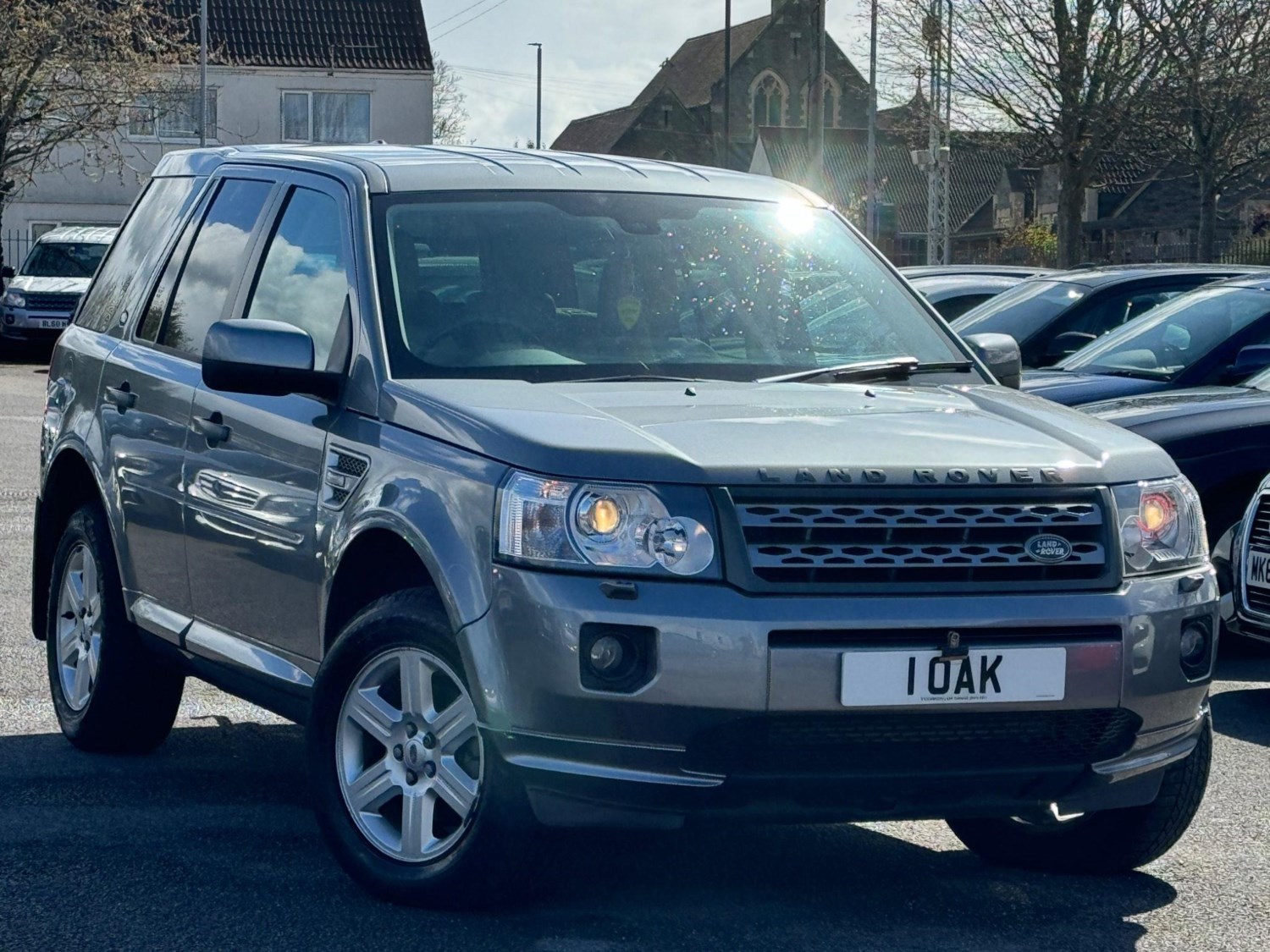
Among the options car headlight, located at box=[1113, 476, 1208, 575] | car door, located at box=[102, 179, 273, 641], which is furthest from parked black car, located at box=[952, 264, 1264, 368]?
car headlight, located at box=[1113, 476, 1208, 575]

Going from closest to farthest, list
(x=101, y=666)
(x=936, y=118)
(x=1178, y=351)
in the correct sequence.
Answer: (x=101, y=666) → (x=1178, y=351) → (x=936, y=118)

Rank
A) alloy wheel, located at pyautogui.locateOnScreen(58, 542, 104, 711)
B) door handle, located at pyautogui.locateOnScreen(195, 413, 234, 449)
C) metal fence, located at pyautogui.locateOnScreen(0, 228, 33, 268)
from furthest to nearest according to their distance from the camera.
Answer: metal fence, located at pyautogui.locateOnScreen(0, 228, 33, 268)
alloy wheel, located at pyautogui.locateOnScreen(58, 542, 104, 711)
door handle, located at pyautogui.locateOnScreen(195, 413, 234, 449)

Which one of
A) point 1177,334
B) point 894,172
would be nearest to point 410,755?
point 1177,334

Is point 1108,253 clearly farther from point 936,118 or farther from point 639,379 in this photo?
point 639,379

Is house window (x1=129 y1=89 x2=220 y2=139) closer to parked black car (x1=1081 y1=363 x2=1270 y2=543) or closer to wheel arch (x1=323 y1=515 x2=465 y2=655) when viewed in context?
parked black car (x1=1081 y1=363 x2=1270 y2=543)

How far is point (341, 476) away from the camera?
5043 mm

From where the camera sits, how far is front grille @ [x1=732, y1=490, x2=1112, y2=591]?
4270mm

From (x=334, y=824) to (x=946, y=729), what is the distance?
4.82ft

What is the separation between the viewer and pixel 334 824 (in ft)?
15.9

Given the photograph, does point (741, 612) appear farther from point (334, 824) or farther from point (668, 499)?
point (334, 824)

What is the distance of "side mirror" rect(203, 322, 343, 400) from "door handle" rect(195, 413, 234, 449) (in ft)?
1.64

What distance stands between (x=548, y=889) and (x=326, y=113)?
47.8 m

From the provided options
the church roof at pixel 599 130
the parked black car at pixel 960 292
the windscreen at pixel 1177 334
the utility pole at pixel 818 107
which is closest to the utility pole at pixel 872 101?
the utility pole at pixel 818 107

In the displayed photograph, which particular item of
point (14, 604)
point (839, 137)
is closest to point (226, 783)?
point (14, 604)
